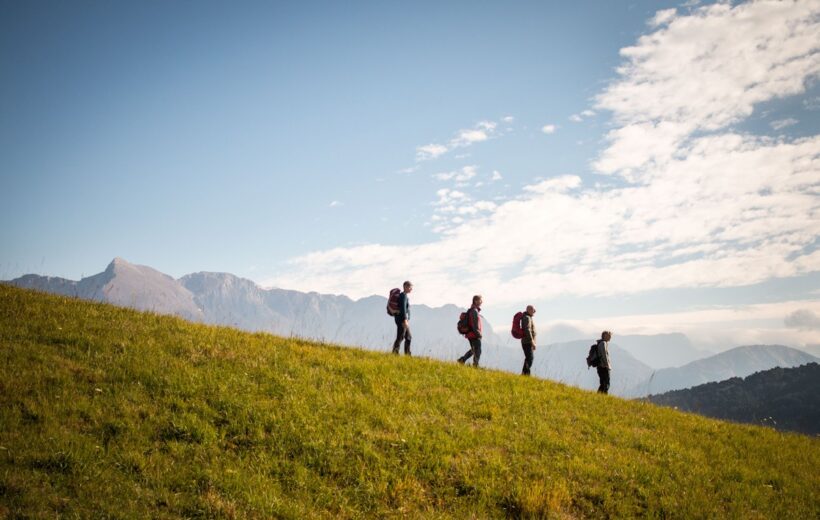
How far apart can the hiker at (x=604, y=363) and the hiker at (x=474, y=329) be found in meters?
4.70

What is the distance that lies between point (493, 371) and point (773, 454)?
7.81 metres

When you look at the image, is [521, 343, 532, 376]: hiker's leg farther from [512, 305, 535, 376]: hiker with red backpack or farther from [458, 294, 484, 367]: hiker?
[458, 294, 484, 367]: hiker

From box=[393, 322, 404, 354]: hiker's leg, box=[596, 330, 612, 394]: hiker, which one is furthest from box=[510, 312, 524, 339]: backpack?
box=[393, 322, 404, 354]: hiker's leg

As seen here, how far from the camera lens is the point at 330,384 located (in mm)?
10664

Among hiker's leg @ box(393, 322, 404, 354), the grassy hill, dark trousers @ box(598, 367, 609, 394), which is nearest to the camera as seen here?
the grassy hill

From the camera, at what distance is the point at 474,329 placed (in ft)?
55.3

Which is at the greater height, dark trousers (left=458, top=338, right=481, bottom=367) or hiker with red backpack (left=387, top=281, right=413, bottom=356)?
hiker with red backpack (left=387, top=281, right=413, bottom=356)

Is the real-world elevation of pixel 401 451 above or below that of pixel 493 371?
below

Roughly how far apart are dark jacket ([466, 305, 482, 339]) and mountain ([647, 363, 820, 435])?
145563mm

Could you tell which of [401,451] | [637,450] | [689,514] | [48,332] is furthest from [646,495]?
[48,332]

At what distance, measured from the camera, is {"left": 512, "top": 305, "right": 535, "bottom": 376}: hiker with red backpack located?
17.2 meters

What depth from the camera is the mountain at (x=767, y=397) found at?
464 ft

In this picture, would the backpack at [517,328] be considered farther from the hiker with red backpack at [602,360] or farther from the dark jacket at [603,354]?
the dark jacket at [603,354]

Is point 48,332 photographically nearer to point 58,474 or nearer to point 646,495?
point 58,474
